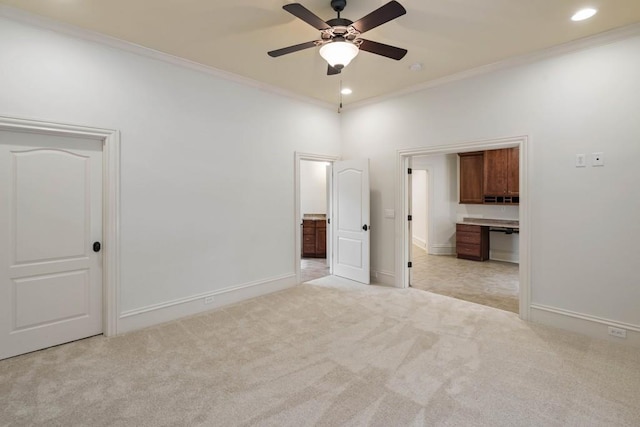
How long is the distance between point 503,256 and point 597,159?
397 centimetres

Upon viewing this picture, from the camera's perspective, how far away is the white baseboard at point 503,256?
6316mm

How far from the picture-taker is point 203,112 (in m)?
3.61

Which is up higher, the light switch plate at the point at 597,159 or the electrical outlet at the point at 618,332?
the light switch plate at the point at 597,159

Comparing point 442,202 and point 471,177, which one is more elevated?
point 471,177

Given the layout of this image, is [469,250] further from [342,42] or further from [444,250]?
[342,42]

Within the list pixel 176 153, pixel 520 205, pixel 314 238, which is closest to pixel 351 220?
pixel 314 238

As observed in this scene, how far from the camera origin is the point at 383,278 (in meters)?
4.81

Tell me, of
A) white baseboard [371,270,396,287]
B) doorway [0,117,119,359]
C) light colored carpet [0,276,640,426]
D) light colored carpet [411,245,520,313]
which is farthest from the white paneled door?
light colored carpet [411,245,520,313]

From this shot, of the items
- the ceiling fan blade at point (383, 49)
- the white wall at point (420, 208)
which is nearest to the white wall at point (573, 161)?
the ceiling fan blade at point (383, 49)

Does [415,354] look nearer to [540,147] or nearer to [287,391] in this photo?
[287,391]

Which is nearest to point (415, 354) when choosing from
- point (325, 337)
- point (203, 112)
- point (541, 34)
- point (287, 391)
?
point (325, 337)

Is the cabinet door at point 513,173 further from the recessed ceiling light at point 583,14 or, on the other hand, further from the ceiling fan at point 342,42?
the ceiling fan at point 342,42

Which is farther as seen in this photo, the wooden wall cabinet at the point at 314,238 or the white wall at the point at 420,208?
the white wall at the point at 420,208

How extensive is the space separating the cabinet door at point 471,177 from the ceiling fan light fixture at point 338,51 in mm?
5255
